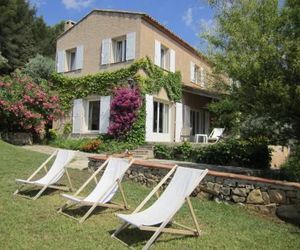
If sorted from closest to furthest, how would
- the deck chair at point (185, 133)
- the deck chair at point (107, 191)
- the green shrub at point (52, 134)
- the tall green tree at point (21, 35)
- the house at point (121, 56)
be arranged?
the deck chair at point (107, 191)
the house at point (121, 56)
the green shrub at point (52, 134)
the deck chair at point (185, 133)
the tall green tree at point (21, 35)

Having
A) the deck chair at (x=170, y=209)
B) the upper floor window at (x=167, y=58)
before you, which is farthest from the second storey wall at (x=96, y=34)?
the deck chair at (x=170, y=209)

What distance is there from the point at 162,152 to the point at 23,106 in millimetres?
6836

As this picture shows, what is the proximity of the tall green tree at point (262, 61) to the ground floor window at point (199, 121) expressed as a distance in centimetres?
1374

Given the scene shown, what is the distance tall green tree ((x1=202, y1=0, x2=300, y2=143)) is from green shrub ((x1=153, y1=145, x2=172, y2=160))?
6.52 m

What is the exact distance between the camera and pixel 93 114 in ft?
69.3

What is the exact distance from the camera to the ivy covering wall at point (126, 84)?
18797 millimetres

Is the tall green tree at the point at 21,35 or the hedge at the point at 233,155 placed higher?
the tall green tree at the point at 21,35

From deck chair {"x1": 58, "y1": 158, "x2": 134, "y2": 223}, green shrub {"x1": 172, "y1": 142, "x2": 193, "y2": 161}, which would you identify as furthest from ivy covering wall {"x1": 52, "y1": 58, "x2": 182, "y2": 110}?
deck chair {"x1": 58, "y1": 158, "x2": 134, "y2": 223}

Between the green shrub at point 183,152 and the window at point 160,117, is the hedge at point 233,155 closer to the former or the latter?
the green shrub at point 183,152

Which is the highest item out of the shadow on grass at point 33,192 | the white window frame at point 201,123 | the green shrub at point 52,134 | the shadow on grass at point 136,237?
the white window frame at point 201,123

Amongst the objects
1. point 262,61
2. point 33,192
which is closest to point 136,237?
point 33,192

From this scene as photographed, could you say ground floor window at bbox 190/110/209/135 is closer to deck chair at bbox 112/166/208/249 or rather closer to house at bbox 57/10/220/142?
house at bbox 57/10/220/142

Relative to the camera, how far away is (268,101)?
8.77 m

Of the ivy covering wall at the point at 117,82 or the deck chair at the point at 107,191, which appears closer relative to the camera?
the deck chair at the point at 107,191
